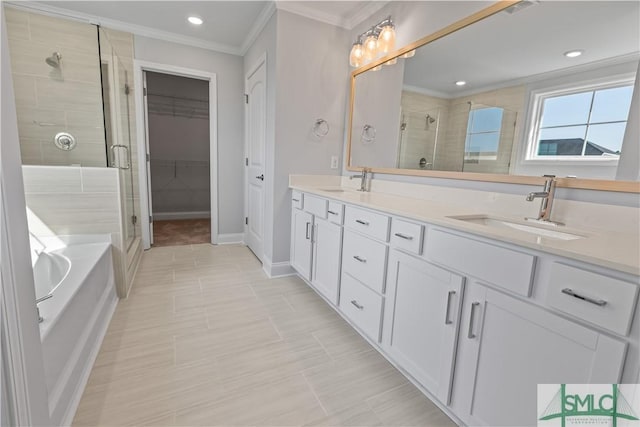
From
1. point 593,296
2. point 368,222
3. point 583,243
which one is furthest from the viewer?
point 368,222

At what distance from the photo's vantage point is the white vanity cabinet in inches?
81.7

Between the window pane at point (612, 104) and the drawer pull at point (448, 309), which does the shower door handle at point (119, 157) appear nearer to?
the drawer pull at point (448, 309)

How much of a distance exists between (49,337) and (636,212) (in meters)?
2.31

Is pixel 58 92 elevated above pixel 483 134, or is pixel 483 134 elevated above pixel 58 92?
pixel 58 92

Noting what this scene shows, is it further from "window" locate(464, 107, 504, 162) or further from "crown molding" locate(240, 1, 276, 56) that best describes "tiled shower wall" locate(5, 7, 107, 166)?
"window" locate(464, 107, 504, 162)

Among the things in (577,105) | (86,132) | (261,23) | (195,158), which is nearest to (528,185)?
(577,105)

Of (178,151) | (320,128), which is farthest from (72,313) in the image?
(178,151)

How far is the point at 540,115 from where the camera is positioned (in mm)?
1355

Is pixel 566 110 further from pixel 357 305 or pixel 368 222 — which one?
pixel 357 305

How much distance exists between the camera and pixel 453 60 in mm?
1789

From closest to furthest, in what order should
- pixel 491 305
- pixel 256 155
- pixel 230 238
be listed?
pixel 491 305 < pixel 256 155 < pixel 230 238

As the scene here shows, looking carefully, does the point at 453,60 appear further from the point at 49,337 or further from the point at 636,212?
the point at 49,337

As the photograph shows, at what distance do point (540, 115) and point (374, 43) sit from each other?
1363 millimetres

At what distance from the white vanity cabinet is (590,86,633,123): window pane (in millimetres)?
1344
